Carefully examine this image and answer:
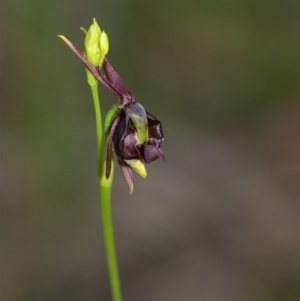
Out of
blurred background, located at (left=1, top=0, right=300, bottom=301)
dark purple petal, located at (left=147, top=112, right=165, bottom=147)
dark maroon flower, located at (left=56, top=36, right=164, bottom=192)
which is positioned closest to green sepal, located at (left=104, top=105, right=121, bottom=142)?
dark maroon flower, located at (left=56, top=36, right=164, bottom=192)

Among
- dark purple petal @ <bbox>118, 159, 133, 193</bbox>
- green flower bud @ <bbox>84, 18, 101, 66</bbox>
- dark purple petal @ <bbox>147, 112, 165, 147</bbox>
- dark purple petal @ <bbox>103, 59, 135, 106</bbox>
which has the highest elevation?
green flower bud @ <bbox>84, 18, 101, 66</bbox>

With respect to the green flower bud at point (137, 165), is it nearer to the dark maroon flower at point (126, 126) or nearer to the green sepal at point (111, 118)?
the dark maroon flower at point (126, 126)

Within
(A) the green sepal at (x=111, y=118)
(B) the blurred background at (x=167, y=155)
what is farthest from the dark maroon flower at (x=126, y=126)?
(B) the blurred background at (x=167, y=155)

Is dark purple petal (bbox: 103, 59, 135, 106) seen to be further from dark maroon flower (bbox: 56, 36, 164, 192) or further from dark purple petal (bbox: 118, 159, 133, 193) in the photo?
dark purple petal (bbox: 118, 159, 133, 193)

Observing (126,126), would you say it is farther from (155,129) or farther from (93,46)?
(93,46)

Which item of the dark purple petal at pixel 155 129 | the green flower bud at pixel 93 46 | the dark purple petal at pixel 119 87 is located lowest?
the dark purple petal at pixel 155 129

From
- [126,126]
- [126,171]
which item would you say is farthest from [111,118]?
[126,171]

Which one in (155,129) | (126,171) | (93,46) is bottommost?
(126,171)

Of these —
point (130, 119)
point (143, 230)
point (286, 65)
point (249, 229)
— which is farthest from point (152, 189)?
point (130, 119)
